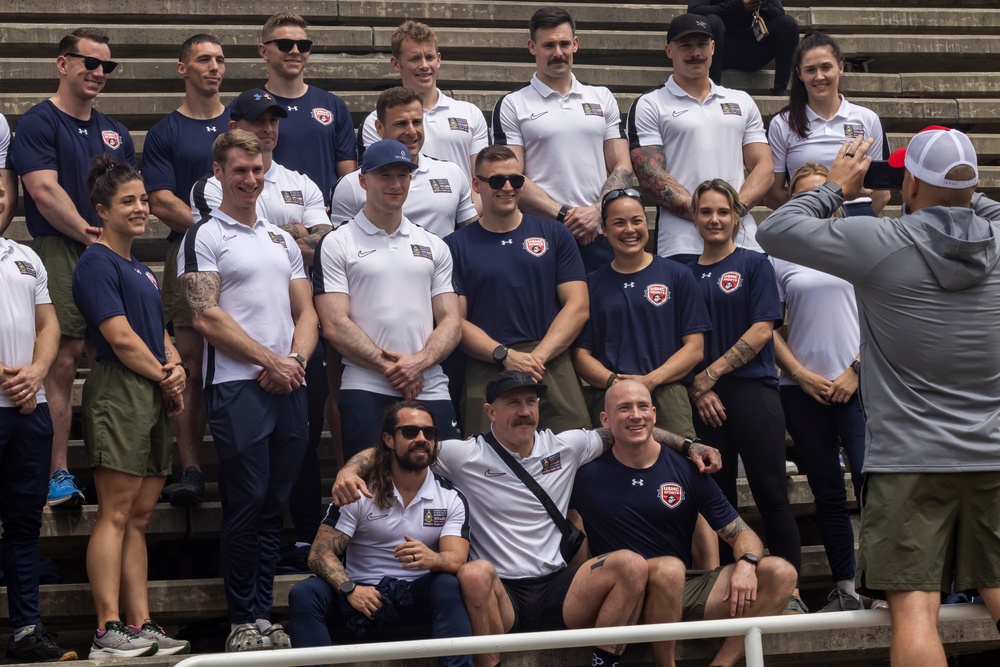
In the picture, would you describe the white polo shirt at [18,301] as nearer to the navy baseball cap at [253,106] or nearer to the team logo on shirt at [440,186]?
the navy baseball cap at [253,106]

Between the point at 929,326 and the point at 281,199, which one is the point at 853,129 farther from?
the point at 929,326

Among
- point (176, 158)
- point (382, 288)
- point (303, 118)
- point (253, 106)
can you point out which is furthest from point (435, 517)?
point (303, 118)

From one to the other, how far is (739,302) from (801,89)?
1.79 m

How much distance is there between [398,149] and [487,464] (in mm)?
1627

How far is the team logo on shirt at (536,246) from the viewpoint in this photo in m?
6.77

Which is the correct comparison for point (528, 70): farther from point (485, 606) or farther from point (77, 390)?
point (485, 606)

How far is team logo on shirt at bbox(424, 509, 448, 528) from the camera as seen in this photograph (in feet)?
19.5

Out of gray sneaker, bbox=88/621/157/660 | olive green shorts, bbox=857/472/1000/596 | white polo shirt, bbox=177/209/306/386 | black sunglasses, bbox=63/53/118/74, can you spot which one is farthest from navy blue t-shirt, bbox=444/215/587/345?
olive green shorts, bbox=857/472/1000/596

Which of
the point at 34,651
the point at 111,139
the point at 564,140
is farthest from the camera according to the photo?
the point at 564,140

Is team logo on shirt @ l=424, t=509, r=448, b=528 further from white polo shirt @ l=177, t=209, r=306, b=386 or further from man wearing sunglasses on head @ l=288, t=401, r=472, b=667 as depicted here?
white polo shirt @ l=177, t=209, r=306, b=386

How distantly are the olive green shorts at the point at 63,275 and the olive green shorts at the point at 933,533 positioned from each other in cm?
407

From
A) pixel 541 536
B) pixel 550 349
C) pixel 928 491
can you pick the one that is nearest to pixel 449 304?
pixel 550 349

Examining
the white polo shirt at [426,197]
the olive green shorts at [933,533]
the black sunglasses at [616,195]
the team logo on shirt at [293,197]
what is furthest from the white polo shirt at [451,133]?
the olive green shorts at [933,533]

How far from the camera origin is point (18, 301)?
5.84 meters
